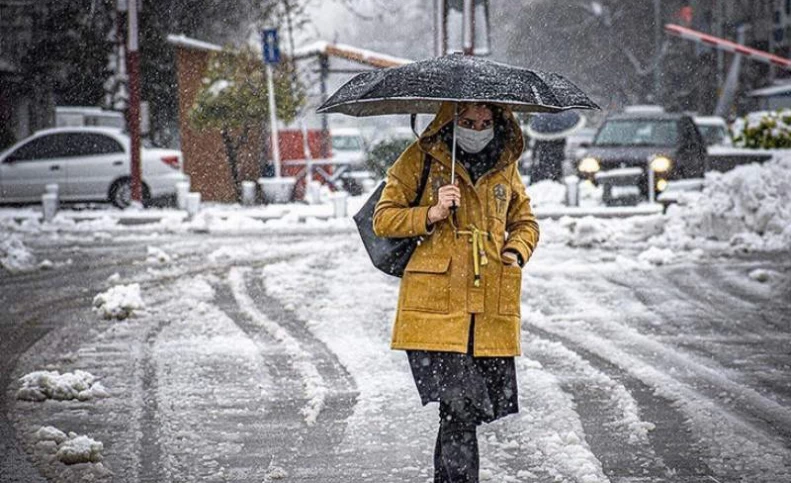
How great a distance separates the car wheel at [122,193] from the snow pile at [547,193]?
7434mm

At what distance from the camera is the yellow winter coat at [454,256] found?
4.57m

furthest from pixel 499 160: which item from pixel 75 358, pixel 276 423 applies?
pixel 75 358

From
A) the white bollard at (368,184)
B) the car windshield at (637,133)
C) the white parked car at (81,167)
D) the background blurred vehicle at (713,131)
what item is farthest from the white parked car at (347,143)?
the car windshield at (637,133)

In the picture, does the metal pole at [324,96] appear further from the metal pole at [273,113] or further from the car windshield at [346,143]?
the car windshield at [346,143]

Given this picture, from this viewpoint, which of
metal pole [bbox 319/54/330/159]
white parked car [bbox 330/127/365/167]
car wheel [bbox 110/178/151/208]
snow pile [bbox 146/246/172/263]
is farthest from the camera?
white parked car [bbox 330/127/365/167]

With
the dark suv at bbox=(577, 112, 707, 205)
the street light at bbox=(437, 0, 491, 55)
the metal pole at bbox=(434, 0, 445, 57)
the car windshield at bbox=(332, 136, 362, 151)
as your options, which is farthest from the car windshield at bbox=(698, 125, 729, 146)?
the metal pole at bbox=(434, 0, 445, 57)

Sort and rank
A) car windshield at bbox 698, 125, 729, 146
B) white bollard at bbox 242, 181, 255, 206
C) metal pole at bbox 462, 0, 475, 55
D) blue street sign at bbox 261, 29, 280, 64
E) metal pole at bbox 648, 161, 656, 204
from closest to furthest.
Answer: metal pole at bbox 462, 0, 475, 55
metal pole at bbox 648, 161, 656, 204
blue street sign at bbox 261, 29, 280, 64
white bollard at bbox 242, 181, 255, 206
car windshield at bbox 698, 125, 729, 146

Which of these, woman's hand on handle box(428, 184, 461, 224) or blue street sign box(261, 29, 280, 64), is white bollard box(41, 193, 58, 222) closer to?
blue street sign box(261, 29, 280, 64)

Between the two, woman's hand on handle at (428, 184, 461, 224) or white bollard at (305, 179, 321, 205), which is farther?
white bollard at (305, 179, 321, 205)

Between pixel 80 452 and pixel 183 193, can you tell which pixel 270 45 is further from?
pixel 80 452

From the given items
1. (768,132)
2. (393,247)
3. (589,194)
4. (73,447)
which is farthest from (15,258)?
(768,132)

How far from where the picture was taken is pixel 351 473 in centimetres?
558

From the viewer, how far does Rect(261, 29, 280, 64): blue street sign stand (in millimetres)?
21188

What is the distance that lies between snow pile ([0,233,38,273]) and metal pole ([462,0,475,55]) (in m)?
8.53
